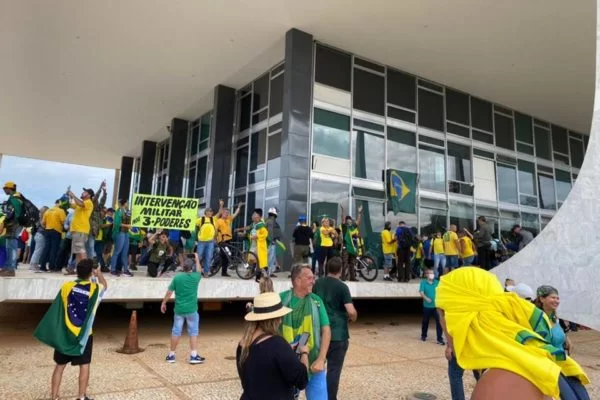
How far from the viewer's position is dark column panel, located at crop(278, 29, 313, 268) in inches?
533

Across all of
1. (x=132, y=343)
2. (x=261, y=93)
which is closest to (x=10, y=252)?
→ (x=132, y=343)

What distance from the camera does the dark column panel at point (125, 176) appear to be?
31297 millimetres

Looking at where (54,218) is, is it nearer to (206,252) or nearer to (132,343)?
(206,252)

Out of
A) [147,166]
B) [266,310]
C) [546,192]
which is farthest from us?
[147,166]

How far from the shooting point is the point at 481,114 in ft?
65.3

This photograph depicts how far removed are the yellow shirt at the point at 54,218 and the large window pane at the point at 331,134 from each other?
27.1ft

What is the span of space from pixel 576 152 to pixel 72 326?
88.3ft

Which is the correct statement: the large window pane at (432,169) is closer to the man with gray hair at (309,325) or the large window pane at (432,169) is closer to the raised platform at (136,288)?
the raised platform at (136,288)

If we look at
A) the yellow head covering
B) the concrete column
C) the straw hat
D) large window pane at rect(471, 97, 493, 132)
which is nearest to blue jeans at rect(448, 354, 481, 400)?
the yellow head covering

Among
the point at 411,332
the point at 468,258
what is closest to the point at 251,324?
the point at 411,332

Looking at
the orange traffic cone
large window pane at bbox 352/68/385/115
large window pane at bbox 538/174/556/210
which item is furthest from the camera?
large window pane at bbox 538/174/556/210

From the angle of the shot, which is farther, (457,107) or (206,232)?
(457,107)

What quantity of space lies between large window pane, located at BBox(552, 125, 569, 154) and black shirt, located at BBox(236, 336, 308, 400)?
24.6m

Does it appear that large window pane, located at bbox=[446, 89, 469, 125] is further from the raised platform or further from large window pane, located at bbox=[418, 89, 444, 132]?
the raised platform
